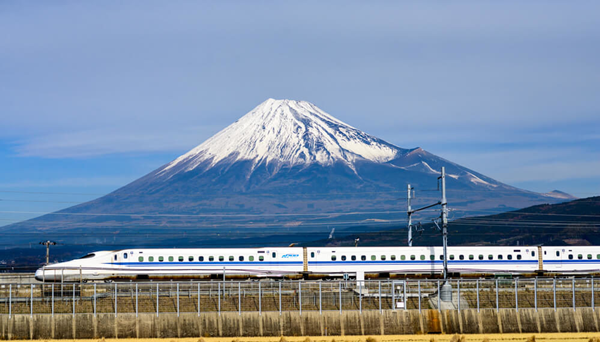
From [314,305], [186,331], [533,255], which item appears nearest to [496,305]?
[314,305]

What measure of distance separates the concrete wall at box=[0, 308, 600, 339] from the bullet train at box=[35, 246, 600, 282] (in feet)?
66.9

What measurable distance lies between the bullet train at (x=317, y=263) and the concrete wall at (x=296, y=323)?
2038cm

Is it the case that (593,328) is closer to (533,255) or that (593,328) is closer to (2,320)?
(533,255)

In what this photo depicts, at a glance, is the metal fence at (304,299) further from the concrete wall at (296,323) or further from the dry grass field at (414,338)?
the dry grass field at (414,338)

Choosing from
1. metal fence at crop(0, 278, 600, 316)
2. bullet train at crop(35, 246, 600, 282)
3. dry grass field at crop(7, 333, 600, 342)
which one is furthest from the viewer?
bullet train at crop(35, 246, 600, 282)

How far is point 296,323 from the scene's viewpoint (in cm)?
4881

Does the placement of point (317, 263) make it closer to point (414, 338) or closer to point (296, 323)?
point (296, 323)

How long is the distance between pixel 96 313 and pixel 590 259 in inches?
1933

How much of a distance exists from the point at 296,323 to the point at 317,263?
23.8 m

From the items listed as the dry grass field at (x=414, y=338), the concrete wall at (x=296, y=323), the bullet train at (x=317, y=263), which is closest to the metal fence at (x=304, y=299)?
the concrete wall at (x=296, y=323)

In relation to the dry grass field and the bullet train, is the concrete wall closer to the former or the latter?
the dry grass field

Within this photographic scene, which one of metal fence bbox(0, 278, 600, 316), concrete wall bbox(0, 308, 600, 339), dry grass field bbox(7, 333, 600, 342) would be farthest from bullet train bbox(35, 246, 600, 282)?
dry grass field bbox(7, 333, 600, 342)

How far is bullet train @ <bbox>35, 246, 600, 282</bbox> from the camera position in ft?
231

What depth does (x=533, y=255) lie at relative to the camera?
74.8 meters
